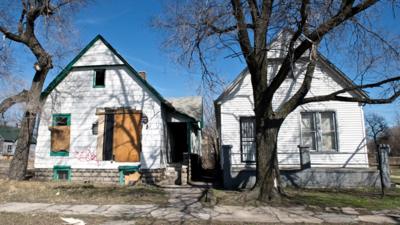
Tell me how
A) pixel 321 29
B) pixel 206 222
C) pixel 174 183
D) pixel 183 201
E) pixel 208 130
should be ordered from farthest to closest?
pixel 208 130 < pixel 174 183 < pixel 183 201 < pixel 321 29 < pixel 206 222

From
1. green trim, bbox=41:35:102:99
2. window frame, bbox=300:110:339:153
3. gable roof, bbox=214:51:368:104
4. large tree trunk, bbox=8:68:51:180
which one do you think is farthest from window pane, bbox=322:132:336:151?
large tree trunk, bbox=8:68:51:180

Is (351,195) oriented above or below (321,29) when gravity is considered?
below

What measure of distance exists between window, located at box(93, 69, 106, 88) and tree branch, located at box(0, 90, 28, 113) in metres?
3.16

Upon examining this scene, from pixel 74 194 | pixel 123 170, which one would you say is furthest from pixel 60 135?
pixel 74 194

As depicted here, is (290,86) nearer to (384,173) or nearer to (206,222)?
(384,173)

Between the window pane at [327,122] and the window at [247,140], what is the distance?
3331 mm

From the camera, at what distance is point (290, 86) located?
14.7 meters

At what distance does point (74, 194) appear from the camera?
411 inches

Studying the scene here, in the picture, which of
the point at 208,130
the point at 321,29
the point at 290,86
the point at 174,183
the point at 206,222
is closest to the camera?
the point at 206,222

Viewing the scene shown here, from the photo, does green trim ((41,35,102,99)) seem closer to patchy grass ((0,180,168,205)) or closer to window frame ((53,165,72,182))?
window frame ((53,165,72,182))

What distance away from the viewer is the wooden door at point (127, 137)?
14.0 metres

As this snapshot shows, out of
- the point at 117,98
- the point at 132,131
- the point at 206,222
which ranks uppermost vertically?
the point at 117,98

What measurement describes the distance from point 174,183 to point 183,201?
418 centimetres

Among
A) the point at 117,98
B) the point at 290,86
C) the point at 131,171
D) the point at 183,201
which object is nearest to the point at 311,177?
the point at 290,86
